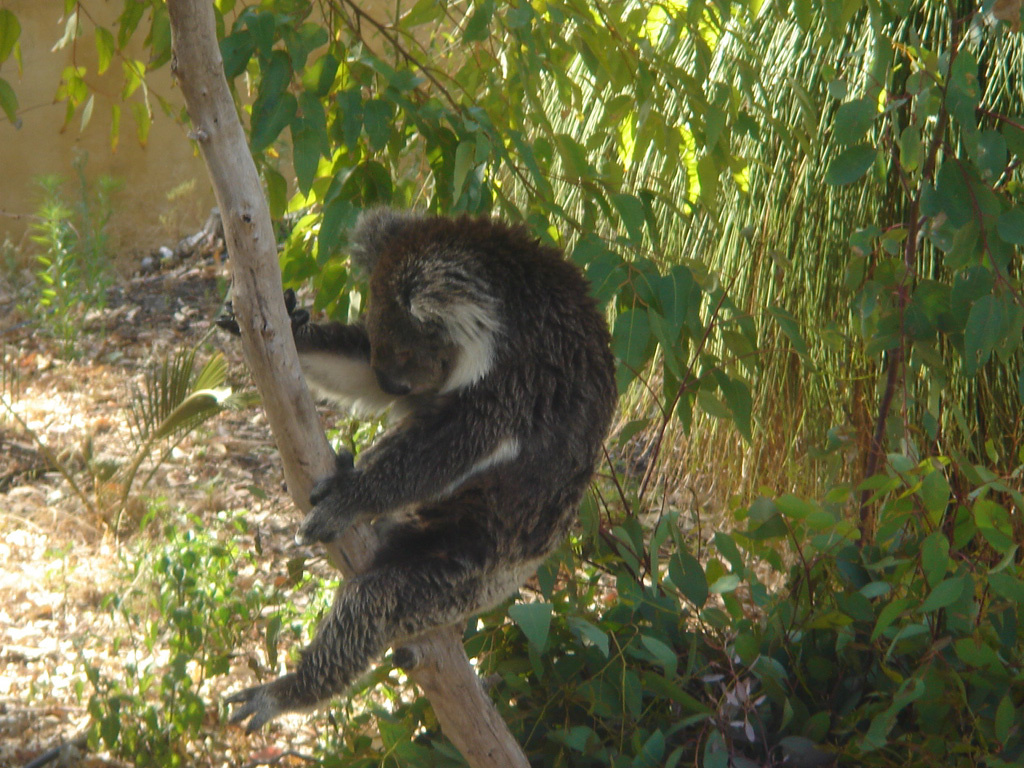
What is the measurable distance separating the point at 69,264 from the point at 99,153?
2.20 meters

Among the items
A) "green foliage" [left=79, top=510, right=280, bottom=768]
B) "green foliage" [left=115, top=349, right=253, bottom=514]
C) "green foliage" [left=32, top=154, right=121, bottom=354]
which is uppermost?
"green foliage" [left=32, top=154, right=121, bottom=354]

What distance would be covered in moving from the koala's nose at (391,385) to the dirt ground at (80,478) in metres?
0.56

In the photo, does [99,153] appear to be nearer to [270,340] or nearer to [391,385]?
[391,385]

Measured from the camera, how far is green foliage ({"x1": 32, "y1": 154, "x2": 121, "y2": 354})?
4.52 meters

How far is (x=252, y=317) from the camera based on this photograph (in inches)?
59.3

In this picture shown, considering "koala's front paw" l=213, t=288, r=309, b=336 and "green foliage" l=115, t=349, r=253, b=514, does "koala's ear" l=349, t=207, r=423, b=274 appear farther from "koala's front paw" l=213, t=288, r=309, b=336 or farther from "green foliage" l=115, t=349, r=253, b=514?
"green foliage" l=115, t=349, r=253, b=514

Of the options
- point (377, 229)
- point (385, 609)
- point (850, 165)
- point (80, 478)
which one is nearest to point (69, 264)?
point (80, 478)

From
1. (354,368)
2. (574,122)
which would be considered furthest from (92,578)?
(574,122)

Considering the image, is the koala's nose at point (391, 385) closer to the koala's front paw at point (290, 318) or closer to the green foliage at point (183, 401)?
the koala's front paw at point (290, 318)

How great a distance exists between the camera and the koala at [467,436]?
1.78 metres

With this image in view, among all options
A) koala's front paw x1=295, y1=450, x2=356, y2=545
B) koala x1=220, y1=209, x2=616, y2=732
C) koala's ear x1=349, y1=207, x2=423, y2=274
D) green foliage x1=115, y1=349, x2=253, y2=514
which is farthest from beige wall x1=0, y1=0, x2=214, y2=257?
koala's front paw x1=295, y1=450, x2=356, y2=545

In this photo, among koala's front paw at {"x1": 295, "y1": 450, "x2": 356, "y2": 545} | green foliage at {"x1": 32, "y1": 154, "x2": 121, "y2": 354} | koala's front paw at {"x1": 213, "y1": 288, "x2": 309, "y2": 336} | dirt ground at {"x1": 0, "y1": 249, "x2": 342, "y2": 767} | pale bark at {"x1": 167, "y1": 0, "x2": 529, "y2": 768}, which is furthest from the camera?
green foliage at {"x1": 32, "y1": 154, "x2": 121, "y2": 354}

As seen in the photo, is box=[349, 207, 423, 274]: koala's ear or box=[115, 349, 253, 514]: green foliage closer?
box=[349, 207, 423, 274]: koala's ear

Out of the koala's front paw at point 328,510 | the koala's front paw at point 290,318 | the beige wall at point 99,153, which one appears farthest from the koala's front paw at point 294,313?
the beige wall at point 99,153
